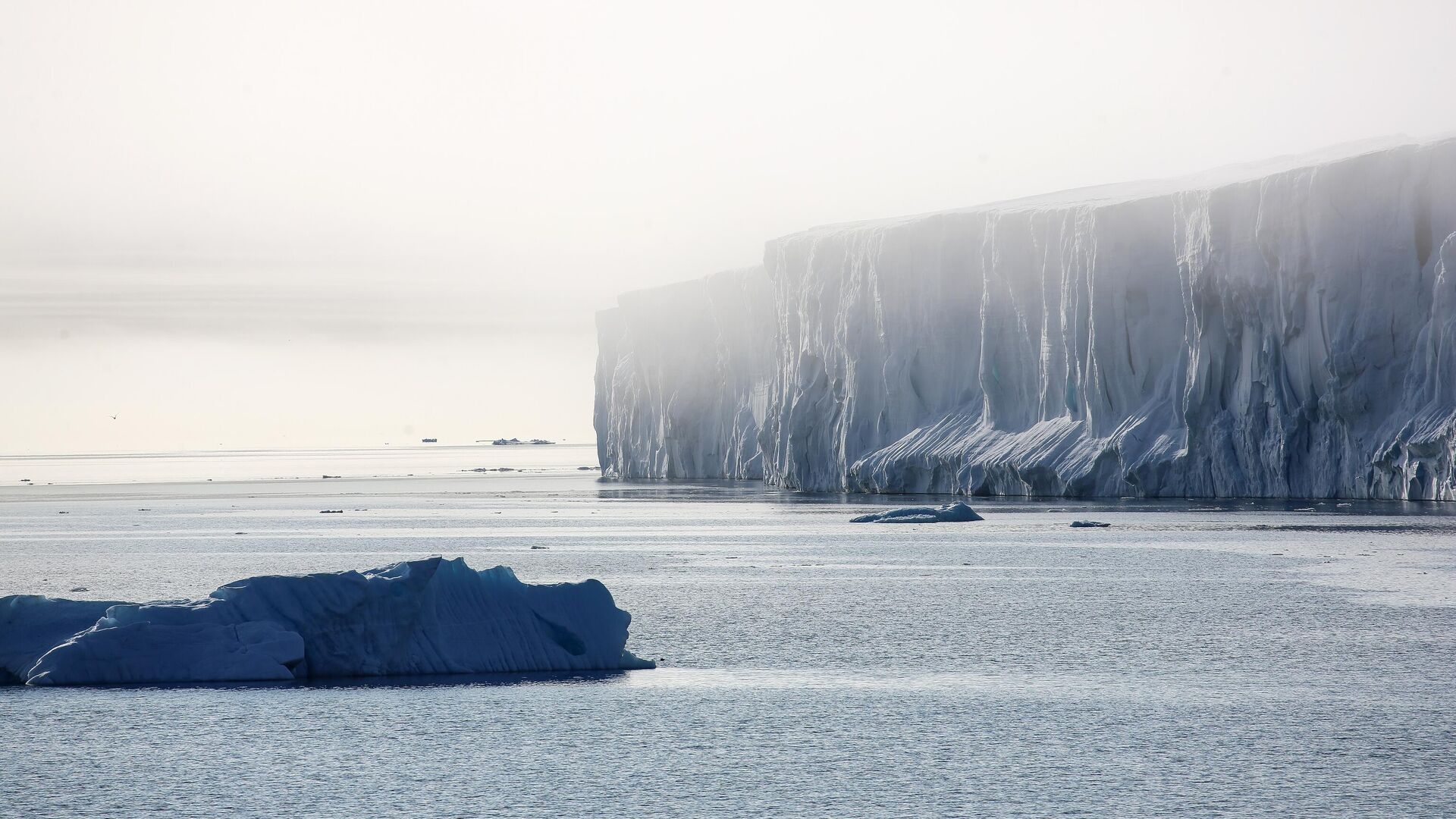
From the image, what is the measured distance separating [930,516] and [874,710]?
82.2 ft

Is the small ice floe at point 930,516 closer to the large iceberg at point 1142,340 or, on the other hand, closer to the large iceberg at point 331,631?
the large iceberg at point 1142,340

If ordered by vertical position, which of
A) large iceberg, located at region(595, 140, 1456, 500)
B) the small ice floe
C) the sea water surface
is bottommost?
the sea water surface

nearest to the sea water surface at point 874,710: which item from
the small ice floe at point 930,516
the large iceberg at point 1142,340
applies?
the small ice floe at point 930,516

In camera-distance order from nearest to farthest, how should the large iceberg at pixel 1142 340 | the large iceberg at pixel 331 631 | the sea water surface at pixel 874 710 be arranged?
the sea water surface at pixel 874 710 < the large iceberg at pixel 331 631 < the large iceberg at pixel 1142 340

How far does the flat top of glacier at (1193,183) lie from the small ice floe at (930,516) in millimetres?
12541

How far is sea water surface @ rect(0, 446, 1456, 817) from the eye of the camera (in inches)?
315

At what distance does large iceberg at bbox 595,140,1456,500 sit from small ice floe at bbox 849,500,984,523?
29.0ft

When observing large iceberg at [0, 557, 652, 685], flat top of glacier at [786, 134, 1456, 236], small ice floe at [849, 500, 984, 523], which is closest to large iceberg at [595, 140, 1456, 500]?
flat top of glacier at [786, 134, 1456, 236]

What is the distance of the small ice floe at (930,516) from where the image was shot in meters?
35.0

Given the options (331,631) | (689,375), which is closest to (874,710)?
(331,631)

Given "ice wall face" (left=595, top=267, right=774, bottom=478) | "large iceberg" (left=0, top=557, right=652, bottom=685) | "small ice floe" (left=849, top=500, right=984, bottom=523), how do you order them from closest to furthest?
"large iceberg" (left=0, top=557, right=652, bottom=685) → "small ice floe" (left=849, top=500, right=984, bottom=523) → "ice wall face" (left=595, top=267, right=774, bottom=478)

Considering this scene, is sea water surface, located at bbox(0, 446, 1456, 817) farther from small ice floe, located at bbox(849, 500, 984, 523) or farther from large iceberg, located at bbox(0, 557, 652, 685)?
small ice floe, located at bbox(849, 500, 984, 523)

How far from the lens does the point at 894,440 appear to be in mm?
52125

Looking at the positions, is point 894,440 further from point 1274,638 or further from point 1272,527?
point 1274,638
